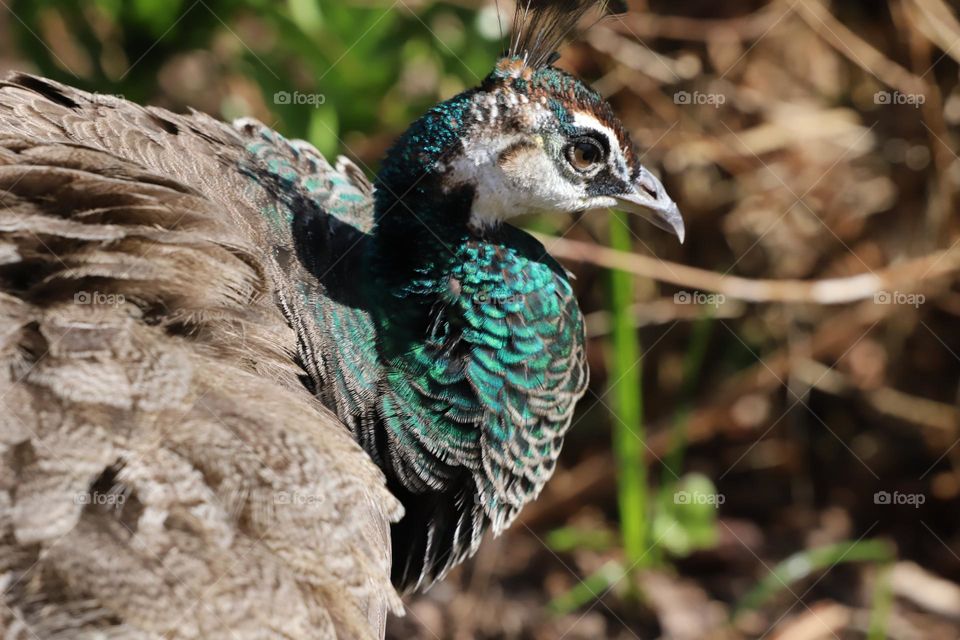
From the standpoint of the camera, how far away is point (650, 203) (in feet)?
8.15

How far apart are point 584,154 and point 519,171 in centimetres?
18

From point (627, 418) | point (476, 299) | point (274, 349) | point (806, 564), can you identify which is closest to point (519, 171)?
point (476, 299)

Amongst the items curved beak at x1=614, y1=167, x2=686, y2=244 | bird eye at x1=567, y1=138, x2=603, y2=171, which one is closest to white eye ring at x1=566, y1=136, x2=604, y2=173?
bird eye at x1=567, y1=138, x2=603, y2=171

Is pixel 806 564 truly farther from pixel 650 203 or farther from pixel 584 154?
pixel 584 154

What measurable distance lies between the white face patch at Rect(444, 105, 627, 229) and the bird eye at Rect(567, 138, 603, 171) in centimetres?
2

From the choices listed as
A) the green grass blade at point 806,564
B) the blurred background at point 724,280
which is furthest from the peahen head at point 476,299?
the green grass blade at point 806,564

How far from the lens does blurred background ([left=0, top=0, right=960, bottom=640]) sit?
3.46m

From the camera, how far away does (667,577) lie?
355 cm

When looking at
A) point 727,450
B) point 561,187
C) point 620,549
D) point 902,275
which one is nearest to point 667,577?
point 620,549

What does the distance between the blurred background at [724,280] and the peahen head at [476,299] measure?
3.35 ft

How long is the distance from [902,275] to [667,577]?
134 cm

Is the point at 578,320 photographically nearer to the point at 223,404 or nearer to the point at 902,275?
the point at 223,404

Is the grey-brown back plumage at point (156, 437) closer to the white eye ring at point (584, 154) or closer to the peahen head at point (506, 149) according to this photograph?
the peahen head at point (506, 149)

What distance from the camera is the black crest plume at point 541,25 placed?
236cm
